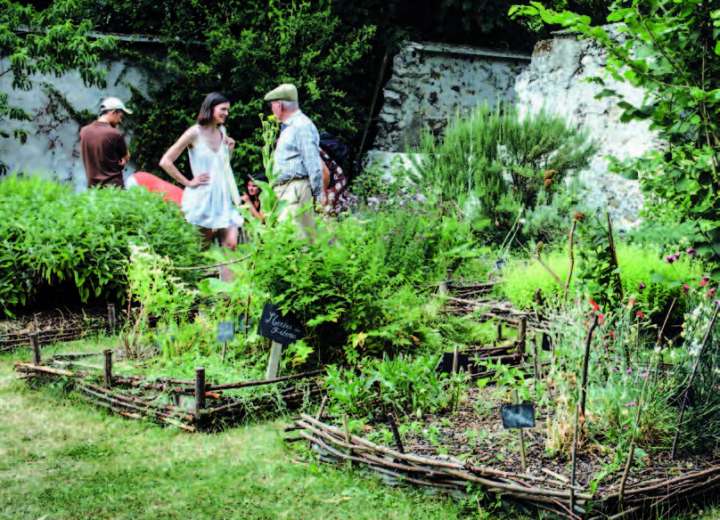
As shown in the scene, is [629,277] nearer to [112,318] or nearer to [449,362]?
[449,362]

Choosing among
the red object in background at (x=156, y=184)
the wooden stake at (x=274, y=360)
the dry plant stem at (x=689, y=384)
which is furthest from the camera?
the red object in background at (x=156, y=184)

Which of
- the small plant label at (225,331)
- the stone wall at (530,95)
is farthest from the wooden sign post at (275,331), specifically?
the stone wall at (530,95)

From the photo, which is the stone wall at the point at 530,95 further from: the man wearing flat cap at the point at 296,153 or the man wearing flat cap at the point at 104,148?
the man wearing flat cap at the point at 104,148

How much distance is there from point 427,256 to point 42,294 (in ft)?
9.26

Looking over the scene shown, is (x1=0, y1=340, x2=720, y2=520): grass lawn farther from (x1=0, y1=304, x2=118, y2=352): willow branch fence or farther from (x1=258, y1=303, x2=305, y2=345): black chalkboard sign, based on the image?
(x1=0, y1=304, x2=118, y2=352): willow branch fence

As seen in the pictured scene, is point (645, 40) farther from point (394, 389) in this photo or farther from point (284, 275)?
point (284, 275)

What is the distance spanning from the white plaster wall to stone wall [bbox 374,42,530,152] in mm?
3560

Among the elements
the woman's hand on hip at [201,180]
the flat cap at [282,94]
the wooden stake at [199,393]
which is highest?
the flat cap at [282,94]

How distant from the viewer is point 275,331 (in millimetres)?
4449

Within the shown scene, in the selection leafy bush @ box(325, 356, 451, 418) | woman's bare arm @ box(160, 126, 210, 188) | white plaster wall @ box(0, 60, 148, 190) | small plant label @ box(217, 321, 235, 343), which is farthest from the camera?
white plaster wall @ box(0, 60, 148, 190)

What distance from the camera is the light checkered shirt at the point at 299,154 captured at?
682cm

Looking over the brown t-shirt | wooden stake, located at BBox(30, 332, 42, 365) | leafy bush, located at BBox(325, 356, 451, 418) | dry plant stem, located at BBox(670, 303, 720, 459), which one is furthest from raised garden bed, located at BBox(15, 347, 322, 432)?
the brown t-shirt

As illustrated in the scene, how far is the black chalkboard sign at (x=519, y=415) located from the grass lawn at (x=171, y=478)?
1.08ft

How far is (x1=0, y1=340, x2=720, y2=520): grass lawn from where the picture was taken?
10.5 feet
